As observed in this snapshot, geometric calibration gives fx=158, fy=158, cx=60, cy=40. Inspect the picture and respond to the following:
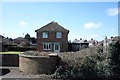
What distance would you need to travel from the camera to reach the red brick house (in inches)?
1405

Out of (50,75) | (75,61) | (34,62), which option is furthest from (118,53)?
(34,62)

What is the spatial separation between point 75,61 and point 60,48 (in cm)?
2347

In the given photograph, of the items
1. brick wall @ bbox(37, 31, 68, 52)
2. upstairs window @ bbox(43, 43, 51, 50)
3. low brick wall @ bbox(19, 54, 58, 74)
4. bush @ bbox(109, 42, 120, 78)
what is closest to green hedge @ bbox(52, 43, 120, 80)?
bush @ bbox(109, 42, 120, 78)

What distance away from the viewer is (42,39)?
35.9 metres

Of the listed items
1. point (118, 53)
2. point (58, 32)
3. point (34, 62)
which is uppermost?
point (58, 32)

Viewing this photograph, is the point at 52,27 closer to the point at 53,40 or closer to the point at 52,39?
the point at 52,39

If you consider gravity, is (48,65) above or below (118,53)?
below

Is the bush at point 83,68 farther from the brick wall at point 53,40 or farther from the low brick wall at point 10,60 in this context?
the brick wall at point 53,40

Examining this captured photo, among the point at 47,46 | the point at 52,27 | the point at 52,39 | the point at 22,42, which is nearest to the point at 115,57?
the point at 52,39

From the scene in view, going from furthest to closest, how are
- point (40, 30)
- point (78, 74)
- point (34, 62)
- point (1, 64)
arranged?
point (40, 30) → point (1, 64) → point (34, 62) → point (78, 74)

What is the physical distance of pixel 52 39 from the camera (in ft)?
118

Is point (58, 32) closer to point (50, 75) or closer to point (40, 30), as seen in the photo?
point (40, 30)

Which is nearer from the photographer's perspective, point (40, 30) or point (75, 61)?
point (75, 61)

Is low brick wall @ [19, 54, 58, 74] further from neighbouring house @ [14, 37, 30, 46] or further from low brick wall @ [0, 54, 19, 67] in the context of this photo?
neighbouring house @ [14, 37, 30, 46]
